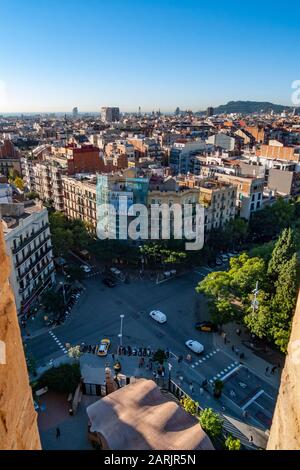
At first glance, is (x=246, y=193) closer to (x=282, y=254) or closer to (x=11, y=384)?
(x=282, y=254)

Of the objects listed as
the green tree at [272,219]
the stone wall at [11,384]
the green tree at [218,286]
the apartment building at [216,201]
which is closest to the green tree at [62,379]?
the green tree at [218,286]

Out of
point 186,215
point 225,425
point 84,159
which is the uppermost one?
point 84,159

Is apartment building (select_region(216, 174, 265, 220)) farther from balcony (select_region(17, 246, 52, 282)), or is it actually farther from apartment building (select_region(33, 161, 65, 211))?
balcony (select_region(17, 246, 52, 282))

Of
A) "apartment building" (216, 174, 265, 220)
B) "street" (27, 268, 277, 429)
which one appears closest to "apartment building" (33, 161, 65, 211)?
"street" (27, 268, 277, 429)

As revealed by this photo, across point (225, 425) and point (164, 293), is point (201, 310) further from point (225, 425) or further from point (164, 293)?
point (225, 425)
